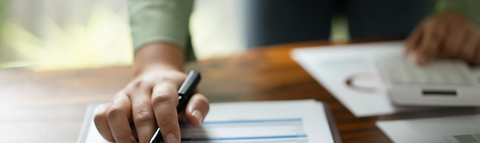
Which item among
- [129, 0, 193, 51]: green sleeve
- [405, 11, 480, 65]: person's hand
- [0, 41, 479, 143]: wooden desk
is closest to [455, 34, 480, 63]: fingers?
[405, 11, 480, 65]: person's hand

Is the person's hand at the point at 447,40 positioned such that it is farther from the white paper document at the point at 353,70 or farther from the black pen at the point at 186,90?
the black pen at the point at 186,90

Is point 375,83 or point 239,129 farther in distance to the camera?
point 375,83

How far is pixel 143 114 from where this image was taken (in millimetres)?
293

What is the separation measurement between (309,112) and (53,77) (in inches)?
16.8

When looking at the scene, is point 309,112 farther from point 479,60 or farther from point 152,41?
point 479,60

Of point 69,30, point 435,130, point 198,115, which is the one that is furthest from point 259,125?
point 69,30

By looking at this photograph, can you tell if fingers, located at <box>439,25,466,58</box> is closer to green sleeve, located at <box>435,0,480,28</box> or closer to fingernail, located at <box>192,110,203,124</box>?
green sleeve, located at <box>435,0,480,28</box>

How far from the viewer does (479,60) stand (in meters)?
0.57

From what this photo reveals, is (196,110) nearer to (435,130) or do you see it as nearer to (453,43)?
(435,130)

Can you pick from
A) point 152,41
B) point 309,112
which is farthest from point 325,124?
point 152,41

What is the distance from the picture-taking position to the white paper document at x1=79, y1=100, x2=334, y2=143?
0.31m

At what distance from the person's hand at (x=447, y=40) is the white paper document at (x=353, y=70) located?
6 cm

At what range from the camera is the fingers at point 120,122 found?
0.92ft

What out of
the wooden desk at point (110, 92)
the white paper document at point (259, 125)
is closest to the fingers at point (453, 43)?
the wooden desk at point (110, 92)
